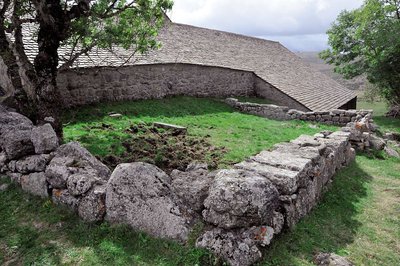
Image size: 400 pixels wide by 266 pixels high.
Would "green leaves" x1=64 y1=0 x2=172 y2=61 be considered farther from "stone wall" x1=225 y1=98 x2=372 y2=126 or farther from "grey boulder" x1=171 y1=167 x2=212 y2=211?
"stone wall" x1=225 y1=98 x2=372 y2=126

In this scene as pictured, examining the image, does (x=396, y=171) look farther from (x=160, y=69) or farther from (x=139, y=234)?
(x=160, y=69)

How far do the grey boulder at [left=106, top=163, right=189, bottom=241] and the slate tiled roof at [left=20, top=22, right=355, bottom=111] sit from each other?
394 inches

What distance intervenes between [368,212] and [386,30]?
1932 cm

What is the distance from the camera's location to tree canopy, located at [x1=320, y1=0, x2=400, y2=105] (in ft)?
68.9

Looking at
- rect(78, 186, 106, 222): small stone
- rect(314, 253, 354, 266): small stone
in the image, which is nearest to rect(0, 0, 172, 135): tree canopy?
rect(78, 186, 106, 222): small stone

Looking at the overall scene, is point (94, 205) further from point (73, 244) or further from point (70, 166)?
point (70, 166)

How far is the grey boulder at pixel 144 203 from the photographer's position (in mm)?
4457

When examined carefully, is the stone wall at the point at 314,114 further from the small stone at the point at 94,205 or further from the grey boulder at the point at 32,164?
the small stone at the point at 94,205

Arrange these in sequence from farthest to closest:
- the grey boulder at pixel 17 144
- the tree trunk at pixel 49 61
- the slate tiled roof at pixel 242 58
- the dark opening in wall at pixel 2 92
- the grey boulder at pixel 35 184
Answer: the slate tiled roof at pixel 242 58 < the dark opening in wall at pixel 2 92 < the tree trunk at pixel 49 61 < the grey boulder at pixel 17 144 < the grey boulder at pixel 35 184

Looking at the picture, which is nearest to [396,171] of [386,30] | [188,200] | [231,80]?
[188,200]

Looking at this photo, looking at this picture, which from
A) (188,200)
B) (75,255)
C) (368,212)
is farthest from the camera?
(368,212)

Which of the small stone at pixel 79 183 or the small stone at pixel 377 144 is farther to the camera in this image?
the small stone at pixel 377 144

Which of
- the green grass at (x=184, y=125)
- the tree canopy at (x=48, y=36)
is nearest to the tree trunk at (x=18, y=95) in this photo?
the tree canopy at (x=48, y=36)

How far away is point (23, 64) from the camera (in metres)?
7.79
